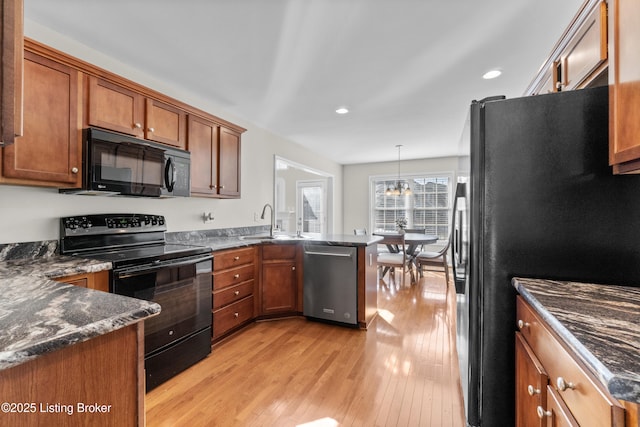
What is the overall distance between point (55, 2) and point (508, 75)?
3.39 m

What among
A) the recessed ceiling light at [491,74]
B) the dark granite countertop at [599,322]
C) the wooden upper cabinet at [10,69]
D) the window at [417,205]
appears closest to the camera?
the dark granite countertop at [599,322]

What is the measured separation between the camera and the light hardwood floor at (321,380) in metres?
1.70

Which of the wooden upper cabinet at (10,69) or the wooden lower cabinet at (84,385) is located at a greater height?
the wooden upper cabinet at (10,69)

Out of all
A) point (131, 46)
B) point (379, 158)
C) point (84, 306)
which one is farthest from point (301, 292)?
point (379, 158)

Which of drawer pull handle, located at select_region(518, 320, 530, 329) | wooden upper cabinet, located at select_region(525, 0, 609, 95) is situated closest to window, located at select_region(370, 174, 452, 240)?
wooden upper cabinet, located at select_region(525, 0, 609, 95)

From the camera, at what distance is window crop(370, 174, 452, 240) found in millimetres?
6266

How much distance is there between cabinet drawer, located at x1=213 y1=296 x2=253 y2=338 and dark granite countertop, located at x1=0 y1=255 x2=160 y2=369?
1.54 m

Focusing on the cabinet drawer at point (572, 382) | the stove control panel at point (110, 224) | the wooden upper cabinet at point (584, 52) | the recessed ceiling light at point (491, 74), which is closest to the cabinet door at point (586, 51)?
the wooden upper cabinet at point (584, 52)

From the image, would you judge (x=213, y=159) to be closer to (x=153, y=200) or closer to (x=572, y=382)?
(x=153, y=200)

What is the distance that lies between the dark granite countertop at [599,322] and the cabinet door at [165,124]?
266 cm

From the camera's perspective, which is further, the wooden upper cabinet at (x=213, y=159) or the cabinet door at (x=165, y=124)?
the wooden upper cabinet at (x=213, y=159)

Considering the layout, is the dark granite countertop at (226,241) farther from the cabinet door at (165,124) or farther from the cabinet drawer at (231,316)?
the cabinet door at (165,124)

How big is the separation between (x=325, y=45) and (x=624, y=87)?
5.58 ft

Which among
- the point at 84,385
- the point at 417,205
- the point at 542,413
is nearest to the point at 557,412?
the point at 542,413
